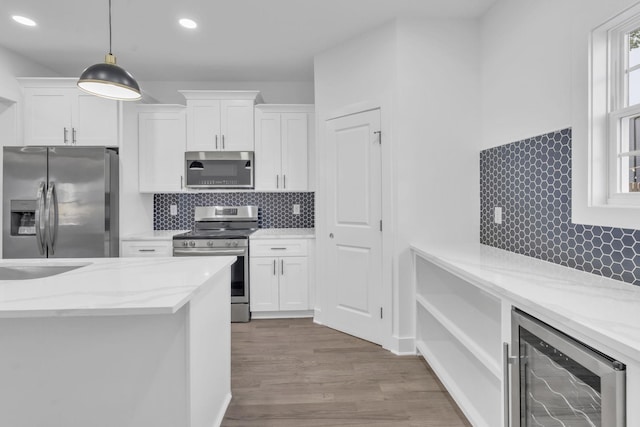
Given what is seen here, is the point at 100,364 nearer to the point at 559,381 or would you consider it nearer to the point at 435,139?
the point at 559,381

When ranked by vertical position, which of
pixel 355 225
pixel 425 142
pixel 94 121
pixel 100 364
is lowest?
pixel 100 364

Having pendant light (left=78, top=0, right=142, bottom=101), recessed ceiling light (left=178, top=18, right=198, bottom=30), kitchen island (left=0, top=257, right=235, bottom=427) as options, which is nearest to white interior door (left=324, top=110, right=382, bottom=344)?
recessed ceiling light (left=178, top=18, right=198, bottom=30)

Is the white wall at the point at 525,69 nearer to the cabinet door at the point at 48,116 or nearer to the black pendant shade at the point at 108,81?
the black pendant shade at the point at 108,81

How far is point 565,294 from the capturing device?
128 centimetres

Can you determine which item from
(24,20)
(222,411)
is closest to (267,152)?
(24,20)

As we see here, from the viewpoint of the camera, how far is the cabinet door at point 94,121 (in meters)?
3.48

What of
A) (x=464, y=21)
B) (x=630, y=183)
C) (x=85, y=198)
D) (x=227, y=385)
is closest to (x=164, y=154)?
(x=85, y=198)

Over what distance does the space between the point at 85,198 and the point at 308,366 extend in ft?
8.52

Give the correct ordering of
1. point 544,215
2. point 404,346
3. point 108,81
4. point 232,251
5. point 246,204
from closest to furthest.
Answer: point 108,81, point 544,215, point 404,346, point 232,251, point 246,204

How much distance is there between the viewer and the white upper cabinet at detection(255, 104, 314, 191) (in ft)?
12.8

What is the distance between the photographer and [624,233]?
59.9 inches

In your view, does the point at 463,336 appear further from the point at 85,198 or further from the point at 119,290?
the point at 85,198

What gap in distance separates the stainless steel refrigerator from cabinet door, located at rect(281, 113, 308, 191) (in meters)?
1.78

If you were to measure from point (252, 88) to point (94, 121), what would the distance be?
5.90 ft
